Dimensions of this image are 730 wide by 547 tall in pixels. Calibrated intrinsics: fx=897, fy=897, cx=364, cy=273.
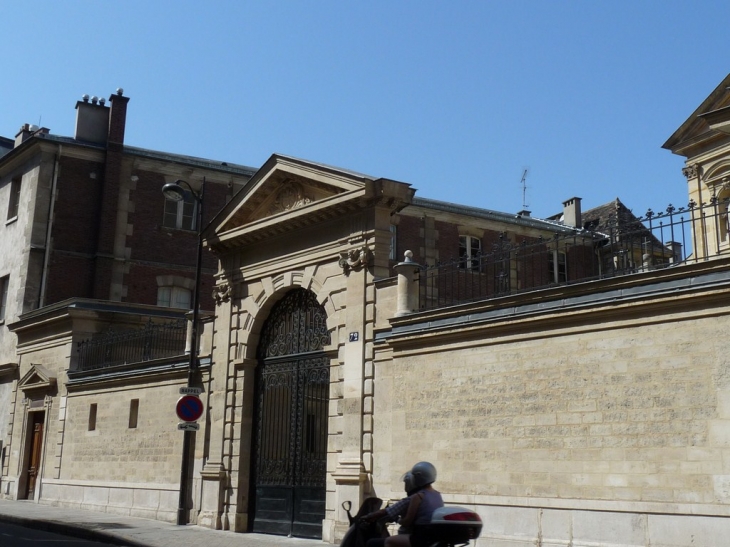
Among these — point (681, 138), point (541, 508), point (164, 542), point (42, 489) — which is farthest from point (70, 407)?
point (681, 138)

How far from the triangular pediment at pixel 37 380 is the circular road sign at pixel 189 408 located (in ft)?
29.1

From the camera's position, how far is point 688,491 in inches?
395

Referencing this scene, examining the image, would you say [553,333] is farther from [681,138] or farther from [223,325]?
[681,138]

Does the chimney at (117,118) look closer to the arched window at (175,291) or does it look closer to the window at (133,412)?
the arched window at (175,291)

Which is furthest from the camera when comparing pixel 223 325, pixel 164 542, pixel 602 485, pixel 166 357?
pixel 166 357

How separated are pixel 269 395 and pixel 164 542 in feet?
12.0

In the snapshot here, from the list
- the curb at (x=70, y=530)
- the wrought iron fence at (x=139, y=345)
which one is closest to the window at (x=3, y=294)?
the wrought iron fence at (x=139, y=345)

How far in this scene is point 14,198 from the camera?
31.4 m

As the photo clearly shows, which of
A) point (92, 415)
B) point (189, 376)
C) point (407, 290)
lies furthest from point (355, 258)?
point (92, 415)

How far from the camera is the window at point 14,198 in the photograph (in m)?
31.2

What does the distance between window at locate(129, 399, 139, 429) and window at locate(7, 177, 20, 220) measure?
12763 mm

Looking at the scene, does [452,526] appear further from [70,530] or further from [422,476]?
[70,530]

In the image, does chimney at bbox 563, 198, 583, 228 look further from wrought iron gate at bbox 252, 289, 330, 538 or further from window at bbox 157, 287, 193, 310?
wrought iron gate at bbox 252, 289, 330, 538

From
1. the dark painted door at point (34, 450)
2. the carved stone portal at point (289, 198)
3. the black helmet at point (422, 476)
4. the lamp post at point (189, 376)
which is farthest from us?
the dark painted door at point (34, 450)
